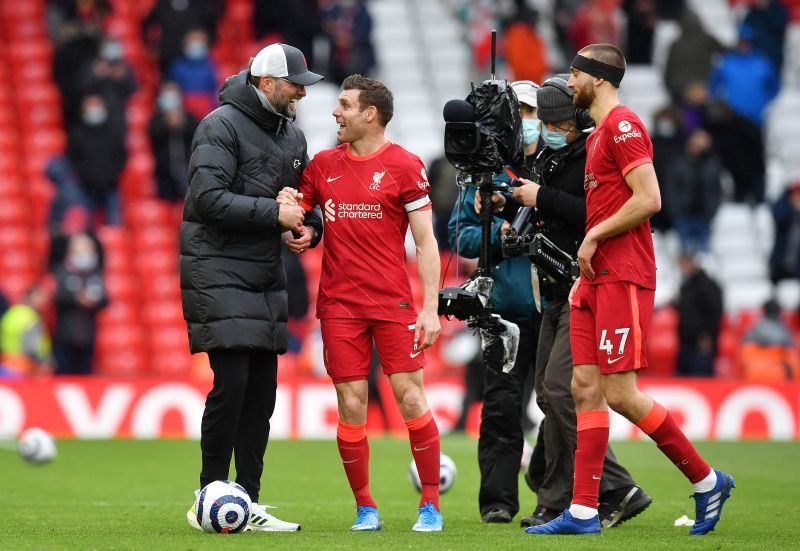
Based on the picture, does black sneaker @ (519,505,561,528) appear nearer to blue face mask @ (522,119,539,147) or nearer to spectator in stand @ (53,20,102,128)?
blue face mask @ (522,119,539,147)

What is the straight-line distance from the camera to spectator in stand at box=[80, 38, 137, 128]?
20938 millimetres

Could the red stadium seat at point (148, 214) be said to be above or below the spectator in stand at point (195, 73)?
below

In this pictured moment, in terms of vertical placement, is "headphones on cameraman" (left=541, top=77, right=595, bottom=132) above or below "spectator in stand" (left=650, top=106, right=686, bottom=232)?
below

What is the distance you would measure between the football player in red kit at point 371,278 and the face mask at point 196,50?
1346cm

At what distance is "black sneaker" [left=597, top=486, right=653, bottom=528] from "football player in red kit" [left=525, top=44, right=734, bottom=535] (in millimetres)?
606

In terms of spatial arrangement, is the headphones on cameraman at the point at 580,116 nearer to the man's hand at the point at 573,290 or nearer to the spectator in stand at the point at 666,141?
the man's hand at the point at 573,290

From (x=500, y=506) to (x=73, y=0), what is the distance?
16128 millimetres

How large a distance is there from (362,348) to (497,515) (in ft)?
4.47

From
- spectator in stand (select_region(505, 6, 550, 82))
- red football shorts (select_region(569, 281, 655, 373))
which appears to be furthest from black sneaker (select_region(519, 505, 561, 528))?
spectator in stand (select_region(505, 6, 550, 82))

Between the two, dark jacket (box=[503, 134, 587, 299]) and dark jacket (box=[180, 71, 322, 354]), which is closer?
dark jacket (box=[180, 71, 322, 354])

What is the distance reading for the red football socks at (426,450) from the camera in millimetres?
8430

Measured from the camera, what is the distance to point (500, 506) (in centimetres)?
908

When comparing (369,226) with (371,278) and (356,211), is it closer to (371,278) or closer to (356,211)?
(356,211)

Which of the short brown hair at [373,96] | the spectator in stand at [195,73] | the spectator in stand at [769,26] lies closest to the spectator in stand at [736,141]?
the spectator in stand at [769,26]
